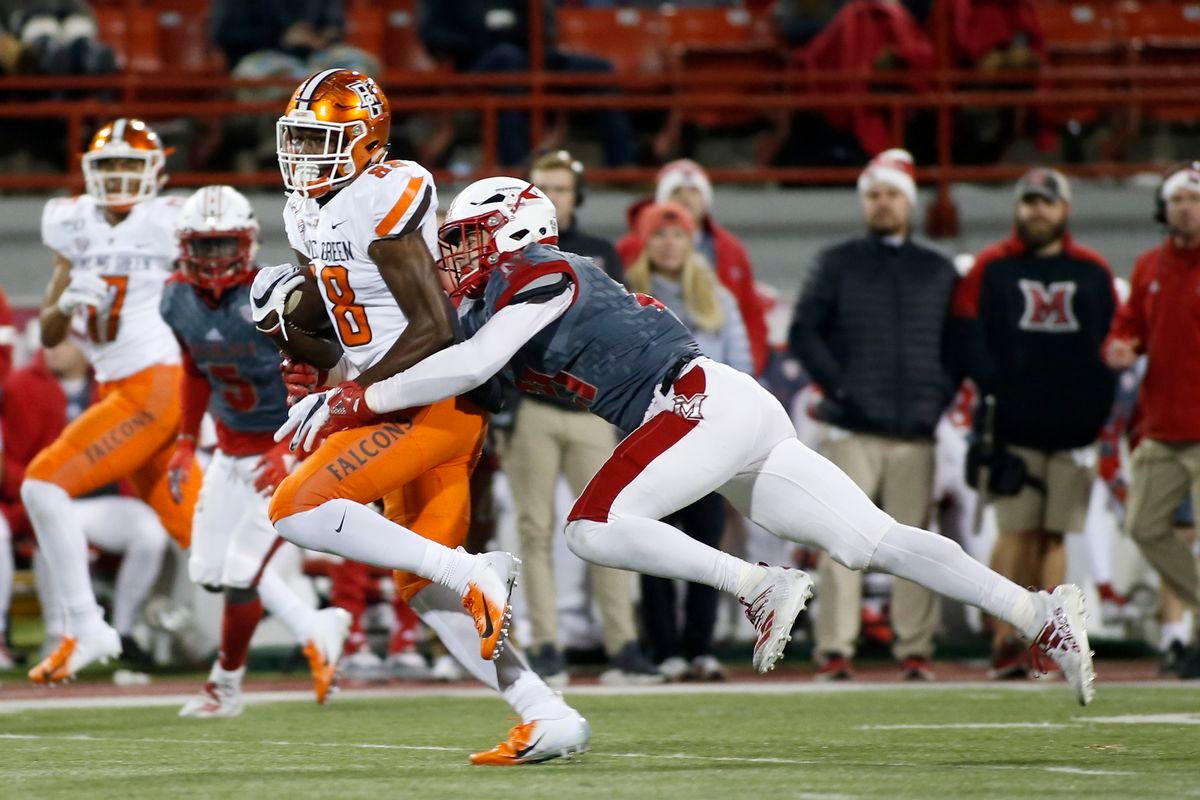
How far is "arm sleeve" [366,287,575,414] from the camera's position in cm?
470

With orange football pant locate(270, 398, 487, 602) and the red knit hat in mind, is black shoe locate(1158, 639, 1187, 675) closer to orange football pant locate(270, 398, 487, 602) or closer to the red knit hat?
the red knit hat

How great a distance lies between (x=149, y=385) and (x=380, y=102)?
239 centimetres

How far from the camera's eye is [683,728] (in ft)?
19.1

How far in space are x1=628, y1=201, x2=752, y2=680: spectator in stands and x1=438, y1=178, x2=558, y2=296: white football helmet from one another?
2.87 metres

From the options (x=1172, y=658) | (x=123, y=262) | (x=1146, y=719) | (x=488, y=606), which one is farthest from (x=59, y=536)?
(x=1172, y=658)

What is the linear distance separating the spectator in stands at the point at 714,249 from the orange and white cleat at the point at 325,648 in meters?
2.31

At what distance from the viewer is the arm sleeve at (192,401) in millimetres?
6766

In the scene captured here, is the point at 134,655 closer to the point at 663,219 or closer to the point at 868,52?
the point at 663,219

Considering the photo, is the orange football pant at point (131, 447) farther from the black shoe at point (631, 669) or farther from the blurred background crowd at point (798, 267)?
the black shoe at point (631, 669)

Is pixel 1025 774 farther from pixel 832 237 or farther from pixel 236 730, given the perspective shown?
pixel 832 237

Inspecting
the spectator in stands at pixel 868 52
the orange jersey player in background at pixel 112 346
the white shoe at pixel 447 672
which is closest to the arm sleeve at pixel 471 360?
the orange jersey player in background at pixel 112 346

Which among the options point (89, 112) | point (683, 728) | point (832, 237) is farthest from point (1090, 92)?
point (683, 728)

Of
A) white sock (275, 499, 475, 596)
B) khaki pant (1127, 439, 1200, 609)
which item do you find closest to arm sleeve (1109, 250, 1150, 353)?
khaki pant (1127, 439, 1200, 609)

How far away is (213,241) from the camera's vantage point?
6.72 m
